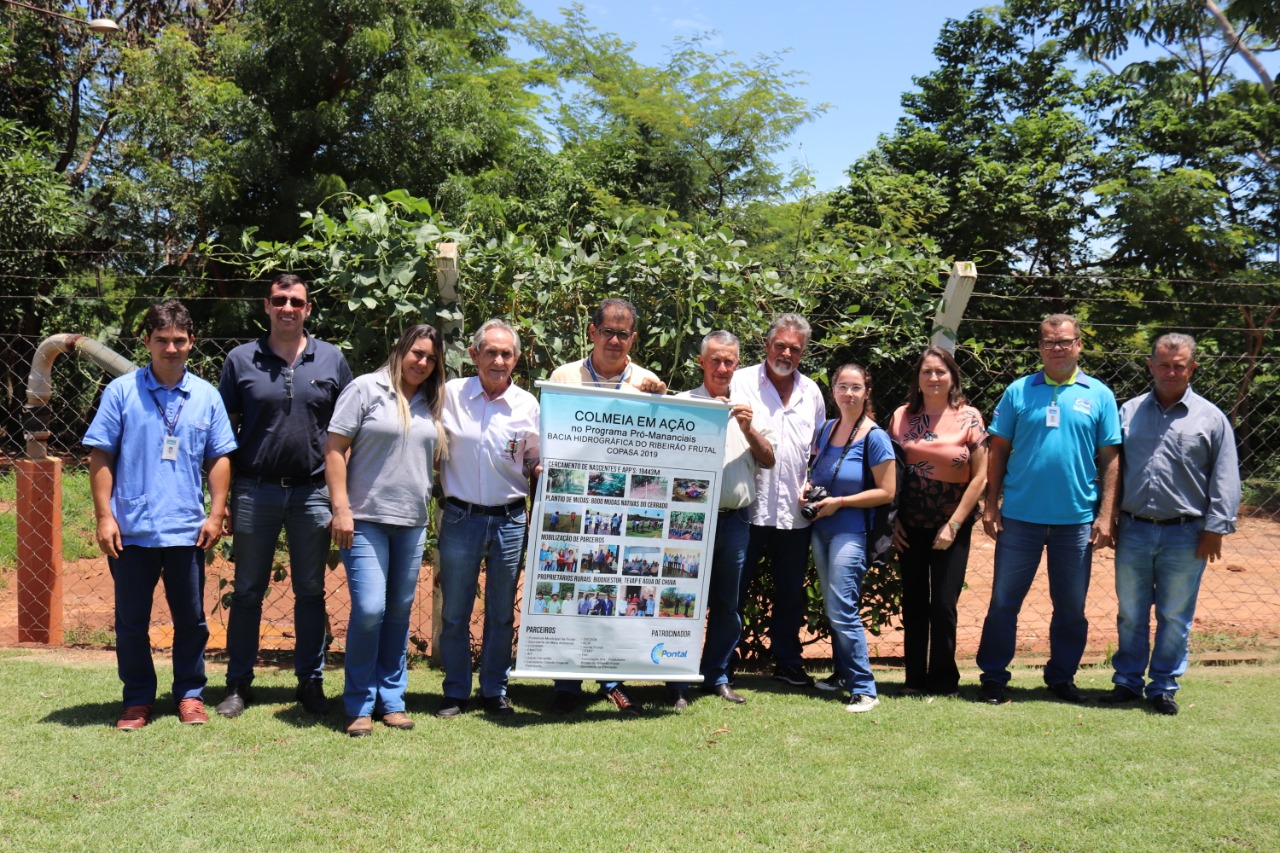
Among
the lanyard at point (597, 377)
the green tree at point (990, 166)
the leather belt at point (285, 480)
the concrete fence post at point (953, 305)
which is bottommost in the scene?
the leather belt at point (285, 480)

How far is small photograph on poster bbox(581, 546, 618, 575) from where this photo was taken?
439cm

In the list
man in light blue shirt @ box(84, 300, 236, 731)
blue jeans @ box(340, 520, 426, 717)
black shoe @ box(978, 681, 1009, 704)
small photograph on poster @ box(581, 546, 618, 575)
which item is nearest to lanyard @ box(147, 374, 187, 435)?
man in light blue shirt @ box(84, 300, 236, 731)

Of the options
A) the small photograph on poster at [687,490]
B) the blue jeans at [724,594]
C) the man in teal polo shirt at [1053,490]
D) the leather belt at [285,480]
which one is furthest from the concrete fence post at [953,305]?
the leather belt at [285,480]

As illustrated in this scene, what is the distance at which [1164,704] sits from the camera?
4.70 metres

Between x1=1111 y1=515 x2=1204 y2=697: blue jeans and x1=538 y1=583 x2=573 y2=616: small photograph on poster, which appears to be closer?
x1=538 y1=583 x2=573 y2=616: small photograph on poster

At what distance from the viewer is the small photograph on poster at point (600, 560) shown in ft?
14.4

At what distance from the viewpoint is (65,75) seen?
16516 millimetres

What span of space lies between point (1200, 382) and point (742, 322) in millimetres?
7836

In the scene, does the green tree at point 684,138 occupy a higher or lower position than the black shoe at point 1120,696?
higher

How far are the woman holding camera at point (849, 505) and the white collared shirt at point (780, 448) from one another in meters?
0.07

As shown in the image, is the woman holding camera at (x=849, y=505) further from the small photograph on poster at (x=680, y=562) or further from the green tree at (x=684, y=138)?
the green tree at (x=684, y=138)

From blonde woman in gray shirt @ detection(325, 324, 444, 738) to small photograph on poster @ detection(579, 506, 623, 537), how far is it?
67 centimetres

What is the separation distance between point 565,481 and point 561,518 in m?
0.16

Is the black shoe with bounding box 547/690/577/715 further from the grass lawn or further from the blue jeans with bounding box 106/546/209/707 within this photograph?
the blue jeans with bounding box 106/546/209/707
